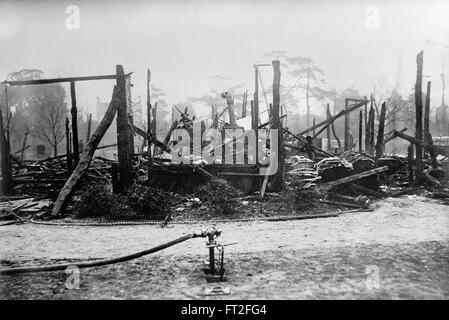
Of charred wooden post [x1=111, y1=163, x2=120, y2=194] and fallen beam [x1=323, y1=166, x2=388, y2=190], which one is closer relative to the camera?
charred wooden post [x1=111, y1=163, x2=120, y2=194]

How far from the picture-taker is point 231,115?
48.9 feet

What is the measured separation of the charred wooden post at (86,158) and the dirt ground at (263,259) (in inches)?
37.4

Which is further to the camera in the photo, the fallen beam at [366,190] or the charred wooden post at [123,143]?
the fallen beam at [366,190]

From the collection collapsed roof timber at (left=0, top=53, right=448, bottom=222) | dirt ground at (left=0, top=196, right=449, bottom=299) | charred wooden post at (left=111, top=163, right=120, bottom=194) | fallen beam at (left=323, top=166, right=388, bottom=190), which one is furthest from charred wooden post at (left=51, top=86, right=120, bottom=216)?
fallen beam at (left=323, top=166, right=388, bottom=190)

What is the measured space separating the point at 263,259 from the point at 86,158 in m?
5.88

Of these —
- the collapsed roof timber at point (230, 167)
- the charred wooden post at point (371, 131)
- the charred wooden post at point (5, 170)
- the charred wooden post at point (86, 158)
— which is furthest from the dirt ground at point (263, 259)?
the charred wooden post at point (371, 131)

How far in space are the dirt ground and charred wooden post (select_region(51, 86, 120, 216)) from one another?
37.4 inches

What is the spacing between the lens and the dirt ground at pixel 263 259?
343 centimetres

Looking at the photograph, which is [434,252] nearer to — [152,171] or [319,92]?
[152,171]

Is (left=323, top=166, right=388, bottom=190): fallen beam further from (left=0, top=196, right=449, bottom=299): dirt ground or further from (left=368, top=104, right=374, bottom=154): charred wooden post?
(left=368, top=104, right=374, bottom=154): charred wooden post

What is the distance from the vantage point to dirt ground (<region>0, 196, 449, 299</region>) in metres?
3.43

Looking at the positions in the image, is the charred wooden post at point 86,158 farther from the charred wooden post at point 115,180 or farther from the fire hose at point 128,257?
the fire hose at point 128,257
